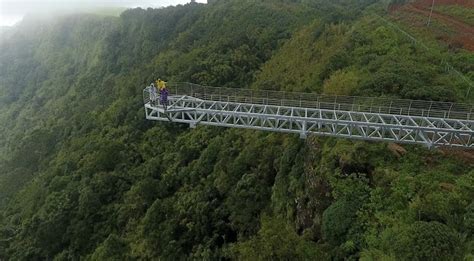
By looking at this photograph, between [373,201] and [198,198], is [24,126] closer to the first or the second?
[198,198]

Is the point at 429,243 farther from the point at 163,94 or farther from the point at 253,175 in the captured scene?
the point at 253,175

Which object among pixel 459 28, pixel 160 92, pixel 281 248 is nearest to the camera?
pixel 281 248

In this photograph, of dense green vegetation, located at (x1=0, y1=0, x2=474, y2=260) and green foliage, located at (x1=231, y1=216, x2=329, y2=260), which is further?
dense green vegetation, located at (x1=0, y1=0, x2=474, y2=260)

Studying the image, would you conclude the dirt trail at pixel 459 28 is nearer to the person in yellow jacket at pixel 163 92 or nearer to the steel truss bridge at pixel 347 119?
the steel truss bridge at pixel 347 119

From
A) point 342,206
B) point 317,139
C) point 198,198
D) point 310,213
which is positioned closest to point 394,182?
point 342,206

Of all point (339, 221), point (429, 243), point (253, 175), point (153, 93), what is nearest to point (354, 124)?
point (339, 221)

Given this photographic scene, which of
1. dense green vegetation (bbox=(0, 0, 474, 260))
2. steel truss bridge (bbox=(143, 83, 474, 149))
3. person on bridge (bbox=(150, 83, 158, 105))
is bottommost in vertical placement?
dense green vegetation (bbox=(0, 0, 474, 260))

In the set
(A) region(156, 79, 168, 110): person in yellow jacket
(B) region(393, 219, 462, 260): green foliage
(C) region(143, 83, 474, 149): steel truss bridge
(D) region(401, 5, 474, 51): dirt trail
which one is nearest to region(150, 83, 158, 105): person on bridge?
(C) region(143, 83, 474, 149): steel truss bridge

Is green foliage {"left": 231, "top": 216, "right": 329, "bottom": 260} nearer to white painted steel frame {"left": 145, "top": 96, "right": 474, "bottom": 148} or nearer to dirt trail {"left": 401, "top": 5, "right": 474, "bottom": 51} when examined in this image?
white painted steel frame {"left": 145, "top": 96, "right": 474, "bottom": 148}
